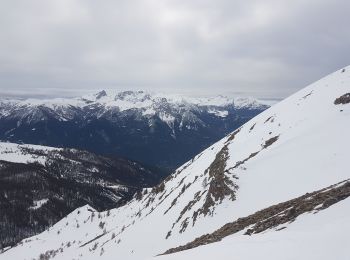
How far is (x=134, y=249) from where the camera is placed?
72125 mm

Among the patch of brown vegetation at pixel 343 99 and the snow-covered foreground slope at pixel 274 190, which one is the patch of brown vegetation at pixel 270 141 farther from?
the patch of brown vegetation at pixel 343 99

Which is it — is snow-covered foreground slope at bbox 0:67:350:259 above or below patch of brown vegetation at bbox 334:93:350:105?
below

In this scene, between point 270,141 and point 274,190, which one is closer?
point 274,190

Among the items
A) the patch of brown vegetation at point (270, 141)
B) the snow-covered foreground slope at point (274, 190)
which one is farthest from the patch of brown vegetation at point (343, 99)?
the patch of brown vegetation at point (270, 141)

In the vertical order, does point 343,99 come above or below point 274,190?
above

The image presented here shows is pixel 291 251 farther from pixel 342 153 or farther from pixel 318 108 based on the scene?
pixel 318 108

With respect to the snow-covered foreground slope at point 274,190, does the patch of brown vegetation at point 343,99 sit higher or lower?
higher

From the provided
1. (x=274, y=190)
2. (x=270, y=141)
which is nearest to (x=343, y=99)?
(x=270, y=141)

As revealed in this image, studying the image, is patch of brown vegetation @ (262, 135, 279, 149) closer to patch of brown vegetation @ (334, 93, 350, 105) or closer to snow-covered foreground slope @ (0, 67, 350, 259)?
snow-covered foreground slope @ (0, 67, 350, 259)

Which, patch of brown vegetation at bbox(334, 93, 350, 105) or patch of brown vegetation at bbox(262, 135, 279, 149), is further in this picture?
A: patch of brown vegetation at bbox(262, 135, 279, 149)

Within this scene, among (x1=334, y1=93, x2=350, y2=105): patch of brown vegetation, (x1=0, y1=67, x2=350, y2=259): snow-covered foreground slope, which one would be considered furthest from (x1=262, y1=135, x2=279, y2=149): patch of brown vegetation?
(x1=334, y1=93, x2=350, y2=105): patch of brown vegetation

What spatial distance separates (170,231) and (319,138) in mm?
29066

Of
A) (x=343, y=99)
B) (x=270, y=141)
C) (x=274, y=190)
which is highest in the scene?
(x=343, y=99)

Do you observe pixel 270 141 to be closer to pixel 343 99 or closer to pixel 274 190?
pixel 343 99
